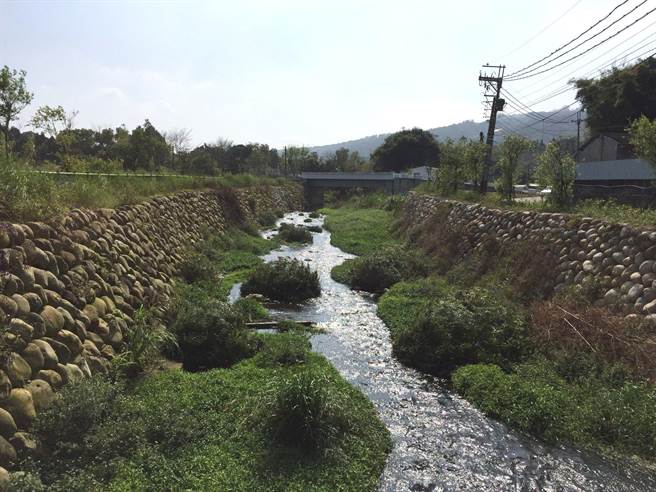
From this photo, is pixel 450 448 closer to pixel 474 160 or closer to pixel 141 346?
pixel 141 346

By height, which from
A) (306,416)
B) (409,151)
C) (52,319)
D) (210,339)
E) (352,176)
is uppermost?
(409,151)

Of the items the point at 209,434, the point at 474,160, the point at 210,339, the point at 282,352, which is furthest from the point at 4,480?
the point at 474,160

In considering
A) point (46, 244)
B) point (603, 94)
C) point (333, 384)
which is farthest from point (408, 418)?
point (603, 94)

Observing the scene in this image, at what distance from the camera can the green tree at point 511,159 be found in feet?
85.2

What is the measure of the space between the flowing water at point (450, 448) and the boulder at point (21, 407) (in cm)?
541

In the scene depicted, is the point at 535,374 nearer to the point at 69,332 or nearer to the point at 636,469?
the point at 636,469

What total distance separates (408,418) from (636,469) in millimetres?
3861

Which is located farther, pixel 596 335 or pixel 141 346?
pixel 596 335

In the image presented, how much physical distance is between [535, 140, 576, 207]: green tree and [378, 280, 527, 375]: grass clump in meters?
7.86

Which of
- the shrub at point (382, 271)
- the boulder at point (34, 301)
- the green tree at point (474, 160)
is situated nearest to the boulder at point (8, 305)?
the boulder at point (34, 301)

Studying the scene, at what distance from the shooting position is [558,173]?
1934cm

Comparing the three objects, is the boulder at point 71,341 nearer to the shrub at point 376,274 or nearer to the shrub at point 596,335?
the shrub at point 596,335

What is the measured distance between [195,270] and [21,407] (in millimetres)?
11842

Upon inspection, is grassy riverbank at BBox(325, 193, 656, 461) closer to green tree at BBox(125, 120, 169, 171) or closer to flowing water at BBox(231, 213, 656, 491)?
flowing water at BBox(231, 213, 656, 491)
